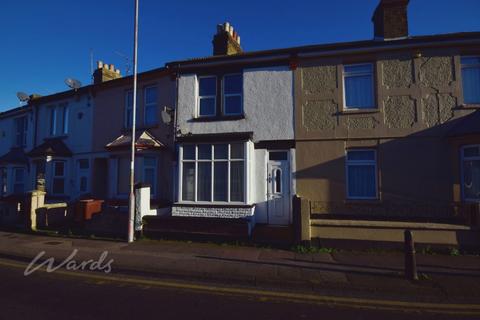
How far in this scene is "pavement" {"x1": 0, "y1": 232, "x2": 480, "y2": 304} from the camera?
537 centimetres

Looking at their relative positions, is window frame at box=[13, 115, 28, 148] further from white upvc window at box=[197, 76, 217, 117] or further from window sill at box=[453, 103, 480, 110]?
window sill at box=[453, 103, 480, 110]

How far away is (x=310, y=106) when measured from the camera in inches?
444

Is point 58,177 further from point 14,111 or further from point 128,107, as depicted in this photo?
point 14,111

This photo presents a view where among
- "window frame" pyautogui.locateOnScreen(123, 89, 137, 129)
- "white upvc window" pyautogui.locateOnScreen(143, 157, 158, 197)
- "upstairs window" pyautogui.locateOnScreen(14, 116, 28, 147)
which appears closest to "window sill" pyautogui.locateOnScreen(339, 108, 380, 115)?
"white upvc window" pyautogui.locateOnScreen(143, 157, 158, 197)

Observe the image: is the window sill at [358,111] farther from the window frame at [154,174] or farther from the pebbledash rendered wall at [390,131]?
the window frame at [154,174]

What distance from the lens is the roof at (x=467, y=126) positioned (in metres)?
9.12

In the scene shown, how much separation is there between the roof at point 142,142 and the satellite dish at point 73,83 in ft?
16.9

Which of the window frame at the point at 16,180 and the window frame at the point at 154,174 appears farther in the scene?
the window frame at the point at 16,180

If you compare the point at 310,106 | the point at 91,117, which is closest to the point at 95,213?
the point at 91,117

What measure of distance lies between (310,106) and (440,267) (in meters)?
6.88

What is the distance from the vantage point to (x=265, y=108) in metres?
11.6

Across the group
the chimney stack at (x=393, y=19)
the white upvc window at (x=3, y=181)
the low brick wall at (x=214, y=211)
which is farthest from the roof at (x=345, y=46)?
the white upvc window at (x=3, y=181)

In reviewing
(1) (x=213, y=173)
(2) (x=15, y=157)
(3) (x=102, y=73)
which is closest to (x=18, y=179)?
(2) (x=15, y=157)

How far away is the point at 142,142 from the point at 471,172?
12609mm
